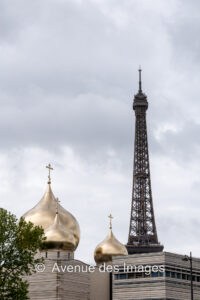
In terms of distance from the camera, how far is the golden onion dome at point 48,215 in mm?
55875

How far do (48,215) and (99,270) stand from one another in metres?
6.45

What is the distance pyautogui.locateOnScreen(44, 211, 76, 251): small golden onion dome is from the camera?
171 ft

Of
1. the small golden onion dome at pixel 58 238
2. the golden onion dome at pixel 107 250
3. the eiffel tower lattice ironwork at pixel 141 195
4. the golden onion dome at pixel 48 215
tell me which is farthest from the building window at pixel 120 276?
the eiffel tower lattice ironwork at pixel 141 195

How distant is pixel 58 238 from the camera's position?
5231 cm

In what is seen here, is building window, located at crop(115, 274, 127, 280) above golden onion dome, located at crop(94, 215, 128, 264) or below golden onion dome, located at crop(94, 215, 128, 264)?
below

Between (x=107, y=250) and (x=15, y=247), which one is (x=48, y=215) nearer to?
(x=107, y=250)

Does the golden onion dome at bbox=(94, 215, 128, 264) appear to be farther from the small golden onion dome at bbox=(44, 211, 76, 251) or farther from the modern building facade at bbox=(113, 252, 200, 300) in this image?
the small golden onion dome at bbox=(44, 211, 76, 251)

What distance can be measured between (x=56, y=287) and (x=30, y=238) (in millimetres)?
9198

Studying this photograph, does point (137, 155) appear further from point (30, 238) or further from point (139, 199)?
point (30, 238)

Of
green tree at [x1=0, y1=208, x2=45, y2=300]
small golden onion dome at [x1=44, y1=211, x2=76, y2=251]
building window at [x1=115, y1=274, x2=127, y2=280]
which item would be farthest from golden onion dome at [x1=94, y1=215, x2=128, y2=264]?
green tree at [x1=0, y1=208, x2=45, y2=300]

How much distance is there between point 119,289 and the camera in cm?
5438

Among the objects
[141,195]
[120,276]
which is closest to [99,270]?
[120,276]

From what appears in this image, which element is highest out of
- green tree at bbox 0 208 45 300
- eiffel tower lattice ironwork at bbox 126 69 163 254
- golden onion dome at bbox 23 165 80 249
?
eiffel tower lattice ironwork at bbox 126 69 163 254

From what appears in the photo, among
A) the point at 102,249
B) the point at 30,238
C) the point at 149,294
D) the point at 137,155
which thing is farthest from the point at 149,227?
the point at 30,238
